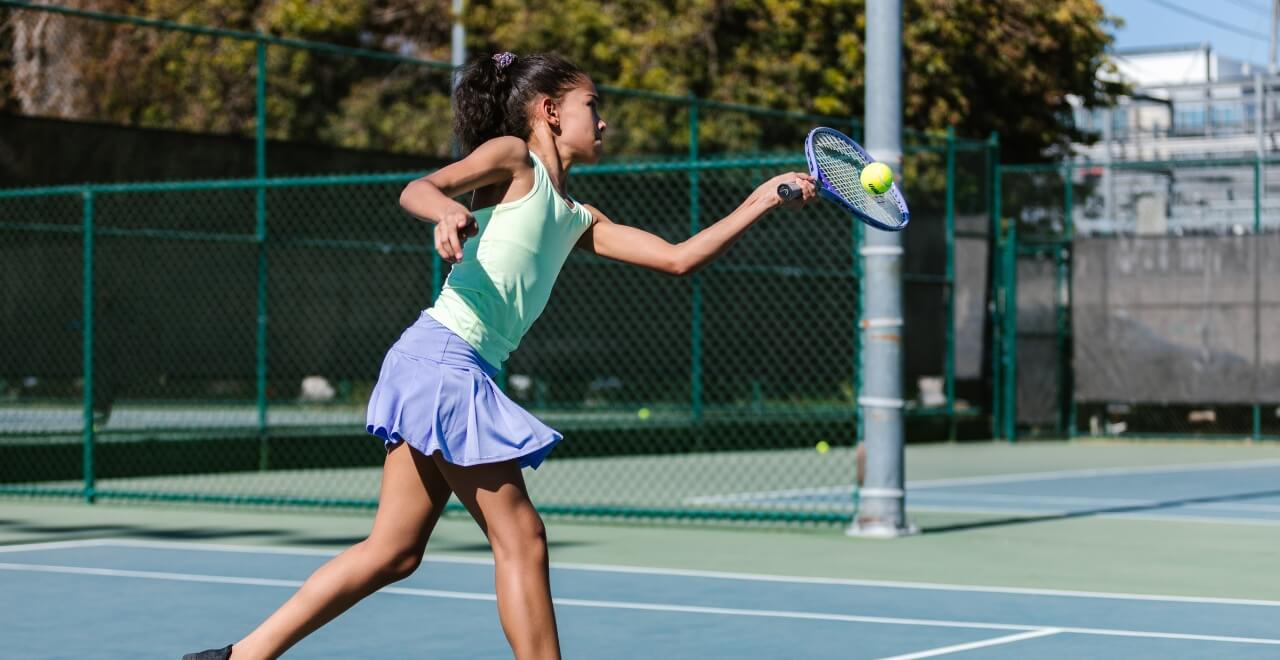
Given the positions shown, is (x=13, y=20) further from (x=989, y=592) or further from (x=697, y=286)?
(x=989, y=592)

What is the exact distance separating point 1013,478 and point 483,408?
35.1ft

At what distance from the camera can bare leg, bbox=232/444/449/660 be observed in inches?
155

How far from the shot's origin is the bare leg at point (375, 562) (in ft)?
12.9

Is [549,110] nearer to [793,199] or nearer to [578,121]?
[578,121]

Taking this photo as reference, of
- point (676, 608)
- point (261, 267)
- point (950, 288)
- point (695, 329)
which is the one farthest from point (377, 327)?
point (676, 608)

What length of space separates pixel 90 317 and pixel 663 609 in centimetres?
600

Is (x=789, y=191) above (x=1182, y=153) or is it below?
below

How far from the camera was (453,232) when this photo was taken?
11.3 feet

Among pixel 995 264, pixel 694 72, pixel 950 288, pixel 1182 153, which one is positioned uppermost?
pixel 1182 153

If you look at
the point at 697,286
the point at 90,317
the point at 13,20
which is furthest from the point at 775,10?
the point at 90,317

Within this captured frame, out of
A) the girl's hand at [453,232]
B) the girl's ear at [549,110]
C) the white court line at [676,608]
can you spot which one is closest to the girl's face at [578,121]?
the girl's ear at [549,110]

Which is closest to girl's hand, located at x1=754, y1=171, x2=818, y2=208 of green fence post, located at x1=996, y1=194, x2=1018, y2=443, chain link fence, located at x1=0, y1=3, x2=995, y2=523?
chain link fence, located at x1=0, y1=3, x2=995, y2=523

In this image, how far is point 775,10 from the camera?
76.7 feet

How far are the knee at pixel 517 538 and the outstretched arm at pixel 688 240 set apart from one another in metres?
0.60
